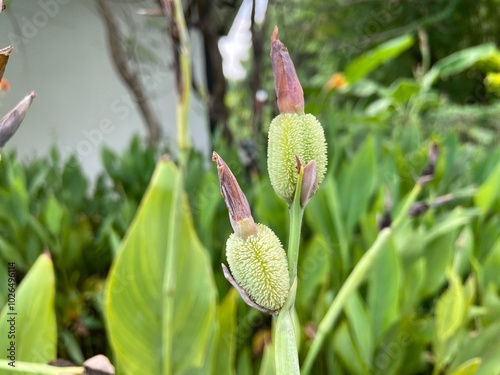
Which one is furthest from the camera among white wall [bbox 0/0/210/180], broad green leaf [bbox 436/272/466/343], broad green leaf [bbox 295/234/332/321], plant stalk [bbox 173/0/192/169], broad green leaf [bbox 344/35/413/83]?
white wall [bbox 0/0/210/180]

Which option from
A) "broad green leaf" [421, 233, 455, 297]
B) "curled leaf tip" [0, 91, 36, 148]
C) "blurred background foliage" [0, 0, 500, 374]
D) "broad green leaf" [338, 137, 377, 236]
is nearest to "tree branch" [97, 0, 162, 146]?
"blurred background foliage" [0, 0, 500, 374]

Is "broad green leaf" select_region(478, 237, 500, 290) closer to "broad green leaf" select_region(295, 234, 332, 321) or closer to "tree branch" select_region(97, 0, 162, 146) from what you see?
"broad green leaf" select_region(295, 234, 332, 321)

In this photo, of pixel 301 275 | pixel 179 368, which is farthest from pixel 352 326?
pixel 179 368

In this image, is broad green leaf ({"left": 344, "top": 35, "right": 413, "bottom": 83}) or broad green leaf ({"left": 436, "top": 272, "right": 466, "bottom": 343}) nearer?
broad green leaf ({"left": 436, "top": 272, "right": 466, "bottom": 343})

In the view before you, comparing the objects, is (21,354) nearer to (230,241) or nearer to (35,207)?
(230,241)

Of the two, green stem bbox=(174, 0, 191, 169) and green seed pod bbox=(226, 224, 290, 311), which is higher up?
green stem bbox=(174, 0, 191, 169)

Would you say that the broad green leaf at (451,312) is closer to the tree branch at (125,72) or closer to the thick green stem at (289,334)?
the thick green stem at (289,334)

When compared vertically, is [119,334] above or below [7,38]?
below

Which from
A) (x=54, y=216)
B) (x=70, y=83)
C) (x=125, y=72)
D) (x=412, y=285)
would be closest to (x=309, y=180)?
(x=412, y=285)
